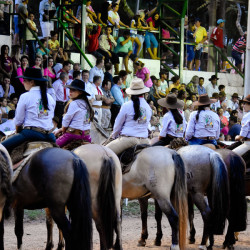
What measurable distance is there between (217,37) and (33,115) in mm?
20040

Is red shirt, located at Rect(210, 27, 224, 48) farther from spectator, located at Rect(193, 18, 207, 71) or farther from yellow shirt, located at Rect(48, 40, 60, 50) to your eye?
yellow shirt, located at Rect(48, 40, 60, 50)

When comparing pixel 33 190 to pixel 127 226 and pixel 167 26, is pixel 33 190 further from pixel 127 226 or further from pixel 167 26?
pixel 167 26

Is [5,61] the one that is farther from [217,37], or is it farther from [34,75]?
[217,37]

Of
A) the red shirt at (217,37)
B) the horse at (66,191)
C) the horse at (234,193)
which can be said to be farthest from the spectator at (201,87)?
the horse at (66,191)

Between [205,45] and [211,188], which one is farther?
[205,45]

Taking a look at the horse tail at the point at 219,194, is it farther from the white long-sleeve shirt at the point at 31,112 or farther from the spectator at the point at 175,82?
the spectator at the point at 175,82

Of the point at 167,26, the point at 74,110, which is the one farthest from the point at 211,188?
the point at 167,26

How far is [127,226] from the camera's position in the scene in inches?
563

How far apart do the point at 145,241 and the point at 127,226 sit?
6.41 ft

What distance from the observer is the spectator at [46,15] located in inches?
864

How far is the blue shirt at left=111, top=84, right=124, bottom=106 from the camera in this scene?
2067 cm

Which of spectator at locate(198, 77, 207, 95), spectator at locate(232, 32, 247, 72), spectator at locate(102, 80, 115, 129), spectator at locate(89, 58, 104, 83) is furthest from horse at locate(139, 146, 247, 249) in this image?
spectator at locate(232, 32, 247, 72)

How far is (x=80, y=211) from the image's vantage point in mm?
9117

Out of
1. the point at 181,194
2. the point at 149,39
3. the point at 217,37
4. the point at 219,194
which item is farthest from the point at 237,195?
the point at 217,37
